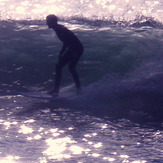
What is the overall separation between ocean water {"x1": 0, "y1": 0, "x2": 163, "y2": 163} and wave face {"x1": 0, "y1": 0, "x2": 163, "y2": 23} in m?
0.05

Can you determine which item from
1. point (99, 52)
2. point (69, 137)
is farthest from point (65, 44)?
point (99, 52)

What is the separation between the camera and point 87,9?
62.6 ft

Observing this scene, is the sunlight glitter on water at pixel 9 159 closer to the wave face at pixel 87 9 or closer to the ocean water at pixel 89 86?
the ocean water at pixel 89 86

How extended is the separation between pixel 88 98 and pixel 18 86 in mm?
2420

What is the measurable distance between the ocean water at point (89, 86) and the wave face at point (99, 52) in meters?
0.03

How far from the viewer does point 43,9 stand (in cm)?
1959

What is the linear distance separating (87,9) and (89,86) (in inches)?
412

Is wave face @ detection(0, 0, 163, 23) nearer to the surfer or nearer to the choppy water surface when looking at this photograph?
the surfer

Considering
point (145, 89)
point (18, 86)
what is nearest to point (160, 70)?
point (145, 89)

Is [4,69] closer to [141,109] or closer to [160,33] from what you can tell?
[141,109]

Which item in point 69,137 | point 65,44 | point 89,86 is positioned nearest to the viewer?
point 69,137

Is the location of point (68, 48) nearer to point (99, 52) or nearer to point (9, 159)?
→ point (9, 159)

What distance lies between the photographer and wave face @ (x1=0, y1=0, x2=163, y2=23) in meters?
18.2

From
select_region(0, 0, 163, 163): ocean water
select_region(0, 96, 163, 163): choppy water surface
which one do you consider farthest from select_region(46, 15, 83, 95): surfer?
select_region(0, 96, 163, 163): choppy water surface
